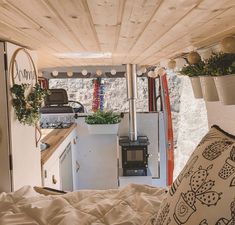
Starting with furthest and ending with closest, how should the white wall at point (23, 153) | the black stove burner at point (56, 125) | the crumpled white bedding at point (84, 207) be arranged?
the black stove burner at point (56, 125) < the white wall at point (23, 153) < the crumpled white bedding at point (84, 207)

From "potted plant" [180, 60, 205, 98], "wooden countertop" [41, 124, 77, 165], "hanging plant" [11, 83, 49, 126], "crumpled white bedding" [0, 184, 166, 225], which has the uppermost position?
"potted plant" [180, 60, 205, 98]

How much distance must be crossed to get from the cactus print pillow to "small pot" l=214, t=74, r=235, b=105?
44 cm

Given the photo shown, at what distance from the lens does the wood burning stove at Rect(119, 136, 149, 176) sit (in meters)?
4.48

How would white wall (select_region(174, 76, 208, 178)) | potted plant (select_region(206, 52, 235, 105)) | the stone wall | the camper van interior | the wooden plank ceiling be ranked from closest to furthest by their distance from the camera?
the camper van interior
the wooden plank ceiling
potted plant (select_region(206, 52, 235, 105))
white wall (select_region(174, 76, 208, 178))
the stone wall

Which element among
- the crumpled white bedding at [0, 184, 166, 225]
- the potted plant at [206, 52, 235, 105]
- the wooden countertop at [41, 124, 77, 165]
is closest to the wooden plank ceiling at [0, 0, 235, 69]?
the potted plant at [206, 52, 235, 105]

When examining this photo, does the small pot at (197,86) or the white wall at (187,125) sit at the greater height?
the small pot at (197,86)

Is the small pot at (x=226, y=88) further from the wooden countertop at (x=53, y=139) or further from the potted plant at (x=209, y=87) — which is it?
the wooden countertop at (x=53, y=139)

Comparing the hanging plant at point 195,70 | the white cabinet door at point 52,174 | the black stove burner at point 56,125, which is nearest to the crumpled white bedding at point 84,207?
the hanging plant at point 195,70

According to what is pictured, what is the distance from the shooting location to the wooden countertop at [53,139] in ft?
9.12

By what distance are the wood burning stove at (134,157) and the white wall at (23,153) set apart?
7.02ft

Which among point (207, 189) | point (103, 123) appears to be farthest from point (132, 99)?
point (207, 189)

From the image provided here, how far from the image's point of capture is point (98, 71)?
4.66 meters

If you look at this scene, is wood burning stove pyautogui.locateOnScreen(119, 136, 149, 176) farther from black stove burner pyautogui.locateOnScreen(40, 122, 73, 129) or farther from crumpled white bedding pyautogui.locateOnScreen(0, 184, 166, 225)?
crumpled white bedding pyautogui.locateOnScreen(0, 184, 166, 225)

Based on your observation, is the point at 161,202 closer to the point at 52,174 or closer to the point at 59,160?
the point at 52,174
